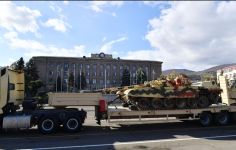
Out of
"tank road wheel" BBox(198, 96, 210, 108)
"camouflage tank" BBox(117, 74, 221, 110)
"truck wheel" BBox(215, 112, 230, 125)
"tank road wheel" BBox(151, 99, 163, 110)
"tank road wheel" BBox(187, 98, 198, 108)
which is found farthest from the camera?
"tank road wheel" BBox(198, 96, 210, 108)

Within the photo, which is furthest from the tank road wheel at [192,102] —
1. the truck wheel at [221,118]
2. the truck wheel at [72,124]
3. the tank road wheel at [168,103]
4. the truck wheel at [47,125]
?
the truck wheel at [47,125]

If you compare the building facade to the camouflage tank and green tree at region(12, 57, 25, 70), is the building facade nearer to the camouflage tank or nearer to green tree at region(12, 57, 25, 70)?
green tree at region(12, 57, 25, 70)

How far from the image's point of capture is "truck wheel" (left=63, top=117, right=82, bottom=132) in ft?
51.1

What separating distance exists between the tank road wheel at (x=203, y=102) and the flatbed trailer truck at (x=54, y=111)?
4.27 feet

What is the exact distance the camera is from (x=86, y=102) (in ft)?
Result: 52.3

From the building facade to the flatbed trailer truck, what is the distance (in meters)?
114

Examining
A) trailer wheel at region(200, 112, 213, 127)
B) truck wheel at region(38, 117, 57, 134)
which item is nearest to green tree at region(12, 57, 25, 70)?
truck wheel at region(38, 117, 57, 134)

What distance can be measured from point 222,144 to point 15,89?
9.44m

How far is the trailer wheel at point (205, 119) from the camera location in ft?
58.2

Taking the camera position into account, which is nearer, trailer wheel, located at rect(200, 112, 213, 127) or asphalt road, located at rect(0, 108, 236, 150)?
asphalt road, located at rect(0, 108, 236, 150)

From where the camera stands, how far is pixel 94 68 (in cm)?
14212

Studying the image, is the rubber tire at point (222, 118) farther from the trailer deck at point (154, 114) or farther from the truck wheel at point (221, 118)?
the trailer deck at point (154, 114)

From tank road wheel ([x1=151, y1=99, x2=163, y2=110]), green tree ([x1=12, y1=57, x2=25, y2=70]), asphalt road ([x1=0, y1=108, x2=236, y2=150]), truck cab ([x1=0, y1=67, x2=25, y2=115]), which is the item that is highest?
green tree ([x1=12, y1=57, x2=25, y2=70])

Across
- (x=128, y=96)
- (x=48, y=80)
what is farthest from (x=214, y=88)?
(x=48, y=80)
